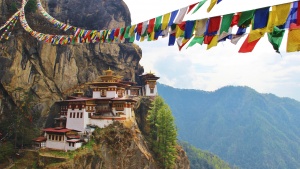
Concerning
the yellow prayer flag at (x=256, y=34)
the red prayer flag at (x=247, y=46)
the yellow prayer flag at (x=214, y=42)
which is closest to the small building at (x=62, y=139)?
the yellow prayer flag at (x=214, y=42)

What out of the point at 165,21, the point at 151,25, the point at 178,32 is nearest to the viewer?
the point at 178,32

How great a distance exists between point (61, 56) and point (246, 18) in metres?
45.1

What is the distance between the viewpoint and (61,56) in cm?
5134

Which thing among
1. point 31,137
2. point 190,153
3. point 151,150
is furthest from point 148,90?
point 190,153

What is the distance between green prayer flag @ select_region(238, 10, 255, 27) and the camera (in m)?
10.5

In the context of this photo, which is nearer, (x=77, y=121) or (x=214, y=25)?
(x=214, y=25)

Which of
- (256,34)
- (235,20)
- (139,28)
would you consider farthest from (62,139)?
(256,34)

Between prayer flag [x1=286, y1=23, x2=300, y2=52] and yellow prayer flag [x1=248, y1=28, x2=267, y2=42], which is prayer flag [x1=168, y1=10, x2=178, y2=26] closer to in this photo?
yellow prayer flag [x1=248, y1=28, x2=267, y2=42]

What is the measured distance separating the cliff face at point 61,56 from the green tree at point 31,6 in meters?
1.04

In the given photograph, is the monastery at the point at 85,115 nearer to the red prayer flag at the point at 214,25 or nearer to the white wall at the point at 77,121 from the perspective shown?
the white wall at the point at 77,121

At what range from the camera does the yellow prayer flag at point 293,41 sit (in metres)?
9.41

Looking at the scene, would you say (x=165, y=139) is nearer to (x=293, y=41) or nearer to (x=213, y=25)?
(x=213, y=25)

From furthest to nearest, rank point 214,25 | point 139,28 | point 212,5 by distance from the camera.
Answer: point 139,28 < point 214,25 < point 212,5

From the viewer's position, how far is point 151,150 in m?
47.7
